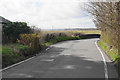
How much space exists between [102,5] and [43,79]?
13.3m

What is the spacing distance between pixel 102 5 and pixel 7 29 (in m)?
10.7

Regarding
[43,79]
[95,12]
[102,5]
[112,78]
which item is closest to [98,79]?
[112,78]

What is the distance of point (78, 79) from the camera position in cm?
791

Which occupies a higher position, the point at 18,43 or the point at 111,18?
the point at 111,18

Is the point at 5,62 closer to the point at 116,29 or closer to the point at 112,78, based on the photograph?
the point at 112,78

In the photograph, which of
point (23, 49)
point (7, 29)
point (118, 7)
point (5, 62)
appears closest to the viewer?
point (5, 62)

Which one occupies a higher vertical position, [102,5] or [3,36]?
[102,5]

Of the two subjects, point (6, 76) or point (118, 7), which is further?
point (118, 7)

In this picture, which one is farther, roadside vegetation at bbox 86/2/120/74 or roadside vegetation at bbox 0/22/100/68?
roadside vegetation at bbox 86/2/120/74

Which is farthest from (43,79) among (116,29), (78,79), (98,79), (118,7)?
(118,7)

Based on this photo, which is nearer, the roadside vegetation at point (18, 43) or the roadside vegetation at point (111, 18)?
the roadside vegetation at point (18, 43)

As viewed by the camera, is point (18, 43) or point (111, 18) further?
point (18, 43)

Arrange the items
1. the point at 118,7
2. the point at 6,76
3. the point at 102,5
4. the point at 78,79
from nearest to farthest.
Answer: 1. the point at 78,79
2. the point at 6,76
3. the point at 118,7
4. the point at 102,5

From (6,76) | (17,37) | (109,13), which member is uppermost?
(109,13)
